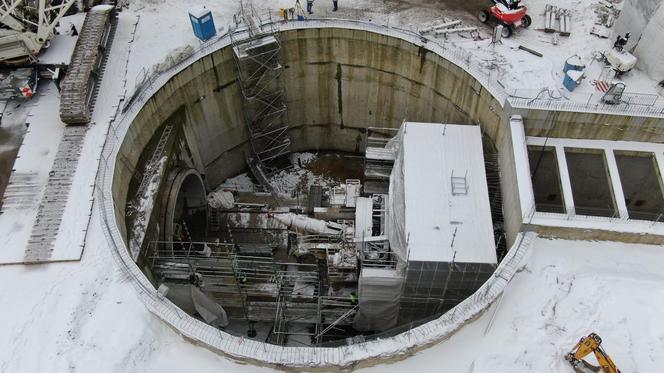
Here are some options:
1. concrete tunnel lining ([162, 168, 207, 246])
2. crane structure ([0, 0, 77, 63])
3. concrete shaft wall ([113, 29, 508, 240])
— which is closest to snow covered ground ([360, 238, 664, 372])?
concrete shaft wall ([113, 29, 508, 240])

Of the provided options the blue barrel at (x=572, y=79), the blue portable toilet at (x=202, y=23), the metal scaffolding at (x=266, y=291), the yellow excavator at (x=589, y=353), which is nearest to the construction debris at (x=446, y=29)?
the blue barrel at (x=572, y=79)

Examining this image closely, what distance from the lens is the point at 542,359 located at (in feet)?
61.8

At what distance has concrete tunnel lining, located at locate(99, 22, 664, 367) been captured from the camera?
1842 centimetres

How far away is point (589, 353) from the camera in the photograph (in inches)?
707

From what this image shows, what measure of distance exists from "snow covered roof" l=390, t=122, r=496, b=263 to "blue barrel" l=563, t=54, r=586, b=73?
648cm

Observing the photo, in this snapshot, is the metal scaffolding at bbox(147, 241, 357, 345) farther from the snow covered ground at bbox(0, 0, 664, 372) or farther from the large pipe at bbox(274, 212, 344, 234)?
the snow covered ground at bbox(0, 0, 664, 372)

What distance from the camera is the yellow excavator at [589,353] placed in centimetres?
1745

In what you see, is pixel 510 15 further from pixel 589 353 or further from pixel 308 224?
pixel 589 353

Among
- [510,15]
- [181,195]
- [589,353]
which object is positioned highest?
[510,15]

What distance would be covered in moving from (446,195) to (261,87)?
14.4 metres

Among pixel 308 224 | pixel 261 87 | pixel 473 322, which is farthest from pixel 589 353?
pixel 261 87

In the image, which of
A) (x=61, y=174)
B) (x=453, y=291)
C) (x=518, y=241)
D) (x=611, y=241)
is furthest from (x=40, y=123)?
(x=611, y=241)

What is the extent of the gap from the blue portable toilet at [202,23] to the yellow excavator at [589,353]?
2415 cm

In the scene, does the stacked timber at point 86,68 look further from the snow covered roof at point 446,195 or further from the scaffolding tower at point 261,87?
the snow covered roof at point 446,195
